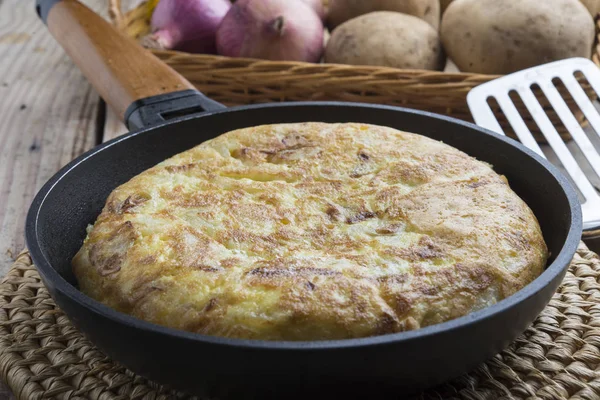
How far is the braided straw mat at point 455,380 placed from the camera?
1.18m

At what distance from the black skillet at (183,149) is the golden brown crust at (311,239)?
0.25 feet

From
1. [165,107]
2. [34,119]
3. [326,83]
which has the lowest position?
[34,119]

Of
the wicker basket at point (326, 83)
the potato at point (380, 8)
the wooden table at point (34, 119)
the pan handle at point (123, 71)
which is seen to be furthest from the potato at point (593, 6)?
the wooden table at point (34, 119)

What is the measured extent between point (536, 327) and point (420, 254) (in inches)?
12.9

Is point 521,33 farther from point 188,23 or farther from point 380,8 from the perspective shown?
point 188,23

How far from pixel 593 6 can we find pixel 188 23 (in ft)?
5.23

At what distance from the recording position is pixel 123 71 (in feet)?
6.44

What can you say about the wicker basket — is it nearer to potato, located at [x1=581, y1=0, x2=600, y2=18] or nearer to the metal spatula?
the metal spatula

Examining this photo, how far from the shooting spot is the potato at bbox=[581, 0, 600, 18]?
9.09ft

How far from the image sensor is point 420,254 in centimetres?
119

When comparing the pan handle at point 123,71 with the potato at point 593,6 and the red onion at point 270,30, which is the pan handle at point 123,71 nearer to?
the red onion at point 270,30

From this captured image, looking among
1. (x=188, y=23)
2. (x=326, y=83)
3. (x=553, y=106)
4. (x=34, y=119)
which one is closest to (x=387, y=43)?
(x=326, y=83)

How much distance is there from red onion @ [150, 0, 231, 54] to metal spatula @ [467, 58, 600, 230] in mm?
1113

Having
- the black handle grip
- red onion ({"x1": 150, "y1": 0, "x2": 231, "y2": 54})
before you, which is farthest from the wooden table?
the black handle grip
